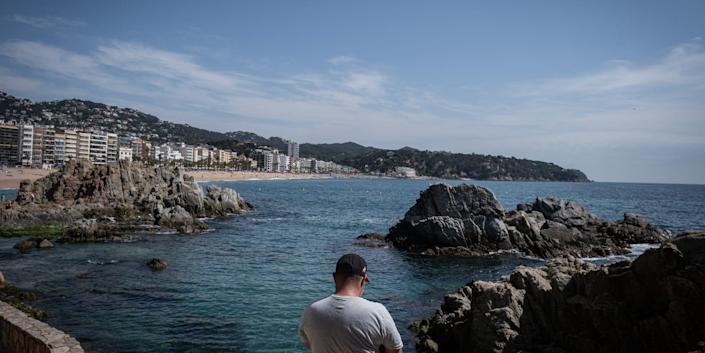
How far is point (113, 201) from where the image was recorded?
5484 cm

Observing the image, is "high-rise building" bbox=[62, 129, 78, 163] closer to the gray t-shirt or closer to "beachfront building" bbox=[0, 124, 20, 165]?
"beachfront building" bbox=[0, 124, 20, 165]

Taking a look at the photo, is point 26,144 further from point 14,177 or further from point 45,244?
point 45,244

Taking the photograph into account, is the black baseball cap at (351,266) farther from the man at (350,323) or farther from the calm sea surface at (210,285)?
the calm sea surface at (210,285)

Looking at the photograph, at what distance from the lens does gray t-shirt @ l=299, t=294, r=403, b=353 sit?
170 inches

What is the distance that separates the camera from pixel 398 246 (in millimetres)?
39312

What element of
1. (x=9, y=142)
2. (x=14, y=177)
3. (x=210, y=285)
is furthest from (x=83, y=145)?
(x=210, y=285)

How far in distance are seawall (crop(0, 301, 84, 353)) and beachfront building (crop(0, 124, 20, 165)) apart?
157 m

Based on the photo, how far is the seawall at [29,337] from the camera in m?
8.94

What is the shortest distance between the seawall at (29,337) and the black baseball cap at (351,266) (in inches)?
268

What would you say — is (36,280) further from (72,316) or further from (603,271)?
(603,271)

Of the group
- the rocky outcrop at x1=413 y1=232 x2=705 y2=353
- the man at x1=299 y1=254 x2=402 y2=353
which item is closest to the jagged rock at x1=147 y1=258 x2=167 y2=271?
the rocky outcrop at x1=413 y1=232 x2=705 y2=353

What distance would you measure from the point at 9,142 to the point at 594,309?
16660 cm

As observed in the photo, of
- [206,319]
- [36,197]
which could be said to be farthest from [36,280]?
[36,197]

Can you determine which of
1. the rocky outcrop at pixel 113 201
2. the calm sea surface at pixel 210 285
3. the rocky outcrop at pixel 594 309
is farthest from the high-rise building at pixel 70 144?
the rocky outcrop at pixel 594 309
